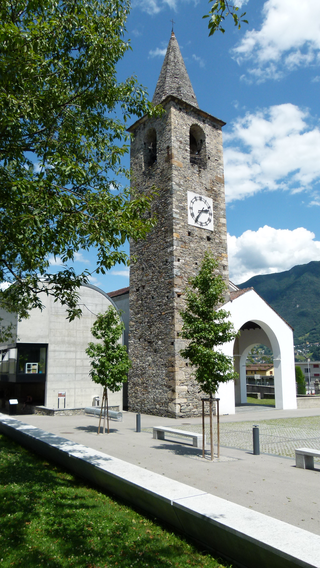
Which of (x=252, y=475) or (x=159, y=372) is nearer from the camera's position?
(x=252, y=475)

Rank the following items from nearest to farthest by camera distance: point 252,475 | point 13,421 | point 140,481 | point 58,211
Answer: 1. point 140,481
2. point 58,211
3. point 252,475
4. point 13,421

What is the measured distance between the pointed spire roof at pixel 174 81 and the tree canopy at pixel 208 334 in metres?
15.3

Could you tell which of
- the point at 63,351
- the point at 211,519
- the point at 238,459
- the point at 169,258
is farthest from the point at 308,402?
the point at 211,519

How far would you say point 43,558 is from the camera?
4426 mm

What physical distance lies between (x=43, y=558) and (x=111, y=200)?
5.53 m

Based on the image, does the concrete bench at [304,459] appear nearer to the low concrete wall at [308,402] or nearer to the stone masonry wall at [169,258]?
the stone masonry wall at [169,258]

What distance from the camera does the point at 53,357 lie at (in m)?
21.6

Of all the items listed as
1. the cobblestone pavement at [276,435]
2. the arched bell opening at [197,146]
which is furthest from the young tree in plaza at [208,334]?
the arched bell opening at [197,146]

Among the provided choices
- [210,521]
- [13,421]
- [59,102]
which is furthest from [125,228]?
[13,421]

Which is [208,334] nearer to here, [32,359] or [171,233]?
[171,233]

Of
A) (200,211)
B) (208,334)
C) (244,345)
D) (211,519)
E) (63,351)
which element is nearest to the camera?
(211,519)

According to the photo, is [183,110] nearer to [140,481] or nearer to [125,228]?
[125,228]

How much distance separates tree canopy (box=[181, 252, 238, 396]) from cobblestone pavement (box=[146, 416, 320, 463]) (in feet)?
8.62

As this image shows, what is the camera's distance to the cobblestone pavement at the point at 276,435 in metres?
11.5
